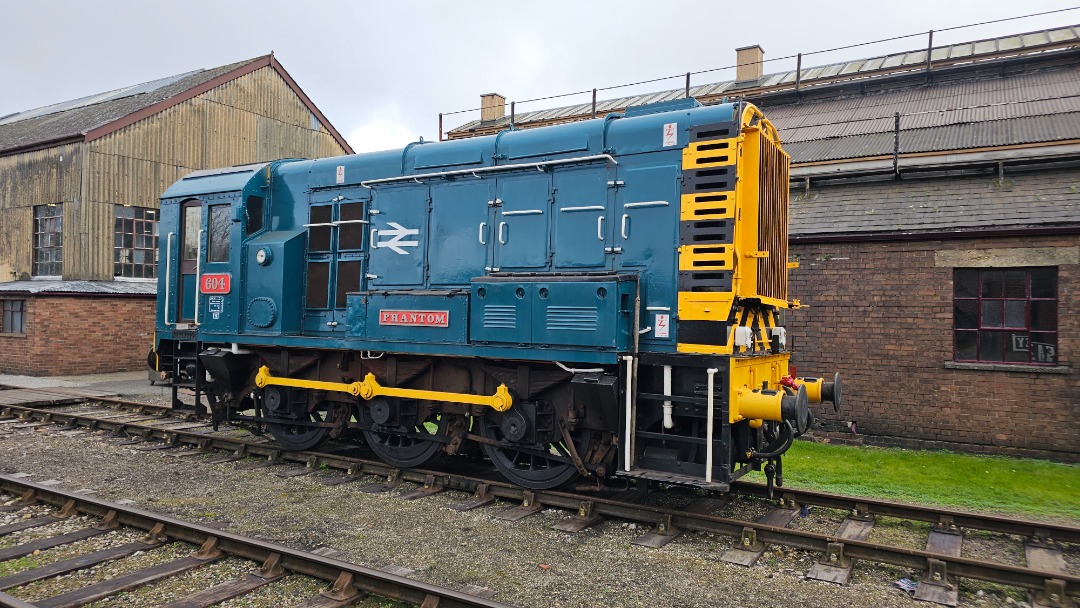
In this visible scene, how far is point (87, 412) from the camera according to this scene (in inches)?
521

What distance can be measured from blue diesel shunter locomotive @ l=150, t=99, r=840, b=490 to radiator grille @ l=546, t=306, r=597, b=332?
15 mm

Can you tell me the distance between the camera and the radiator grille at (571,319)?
684 centimetres

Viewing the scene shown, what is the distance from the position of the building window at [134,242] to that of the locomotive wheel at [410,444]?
17002 mm

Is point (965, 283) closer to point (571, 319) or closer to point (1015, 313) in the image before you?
point (1015, 313)

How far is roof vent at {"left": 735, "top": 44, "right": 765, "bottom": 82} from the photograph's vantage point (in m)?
20.5

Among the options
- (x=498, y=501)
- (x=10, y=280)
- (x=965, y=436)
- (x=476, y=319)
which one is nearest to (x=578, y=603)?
(x=498, y=501)

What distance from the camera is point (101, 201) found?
21141mm

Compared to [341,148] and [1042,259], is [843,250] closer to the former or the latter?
[1042,259]

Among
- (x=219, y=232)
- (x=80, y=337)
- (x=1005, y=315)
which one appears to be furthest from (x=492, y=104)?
(x=1005, y=315)

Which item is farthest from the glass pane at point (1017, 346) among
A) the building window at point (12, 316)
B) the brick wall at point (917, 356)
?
the building window at point (12, 316)

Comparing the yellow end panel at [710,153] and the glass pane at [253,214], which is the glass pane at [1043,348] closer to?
the yellow end panel at [710,153]

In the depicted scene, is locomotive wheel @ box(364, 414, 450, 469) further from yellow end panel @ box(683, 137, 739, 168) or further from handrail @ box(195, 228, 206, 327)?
yellow end panel @ box(683, 137, 739, 168)

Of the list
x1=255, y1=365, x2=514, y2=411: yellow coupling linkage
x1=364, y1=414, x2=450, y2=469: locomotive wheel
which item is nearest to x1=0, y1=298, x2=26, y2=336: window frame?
x1=255, y1=365, x2=514, y2=411: yellow coupling linkage

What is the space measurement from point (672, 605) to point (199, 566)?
3572 millimetres
